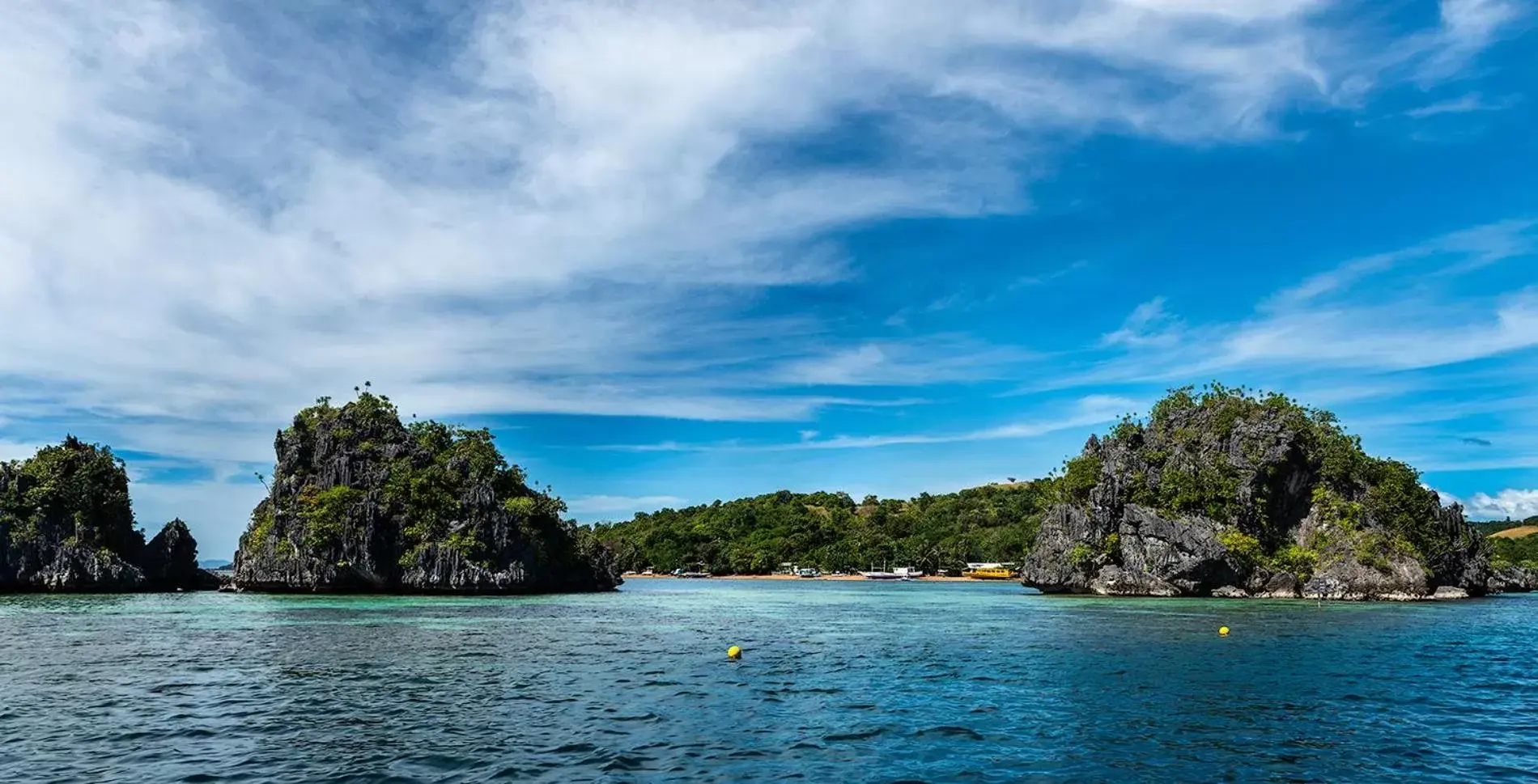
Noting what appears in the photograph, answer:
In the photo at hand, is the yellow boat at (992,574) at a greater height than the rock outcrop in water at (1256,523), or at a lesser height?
lesser

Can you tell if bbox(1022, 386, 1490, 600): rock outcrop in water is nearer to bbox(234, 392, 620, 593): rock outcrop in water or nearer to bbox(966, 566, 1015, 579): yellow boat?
bbox(234, 392, 620, 593): rock outcrop in water

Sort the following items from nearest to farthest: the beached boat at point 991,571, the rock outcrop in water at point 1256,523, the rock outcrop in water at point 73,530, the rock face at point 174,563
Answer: the rock outcrop in water at point 1256,523 → the rock outcrop in water at point 73,530 → the rock face at point 174,563 → the beached boat at point 991,571

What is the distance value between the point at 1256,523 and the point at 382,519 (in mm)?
100990

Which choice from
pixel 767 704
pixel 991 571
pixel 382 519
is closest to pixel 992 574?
pixel 991 571

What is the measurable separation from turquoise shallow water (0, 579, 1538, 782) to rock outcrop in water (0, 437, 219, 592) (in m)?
61.2

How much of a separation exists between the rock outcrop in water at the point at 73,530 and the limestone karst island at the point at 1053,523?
19 centimetres

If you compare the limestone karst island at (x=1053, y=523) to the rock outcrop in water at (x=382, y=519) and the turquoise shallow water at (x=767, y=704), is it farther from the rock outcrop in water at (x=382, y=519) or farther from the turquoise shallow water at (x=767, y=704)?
the turquoise shallow water at (x=767, y=704)

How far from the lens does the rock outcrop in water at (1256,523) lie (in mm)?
92688

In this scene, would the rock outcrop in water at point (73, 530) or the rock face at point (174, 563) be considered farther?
the rock face at point (174, 563)

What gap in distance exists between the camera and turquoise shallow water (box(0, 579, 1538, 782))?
17.8 meters

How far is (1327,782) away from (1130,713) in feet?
22.5

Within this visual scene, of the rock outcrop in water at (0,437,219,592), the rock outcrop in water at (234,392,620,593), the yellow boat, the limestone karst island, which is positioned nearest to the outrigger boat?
the yellow boat

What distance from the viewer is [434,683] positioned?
28.4 meters

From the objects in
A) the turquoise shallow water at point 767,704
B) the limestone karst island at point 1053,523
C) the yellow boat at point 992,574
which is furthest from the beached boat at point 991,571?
the turquoise shallow water at point 767,704
